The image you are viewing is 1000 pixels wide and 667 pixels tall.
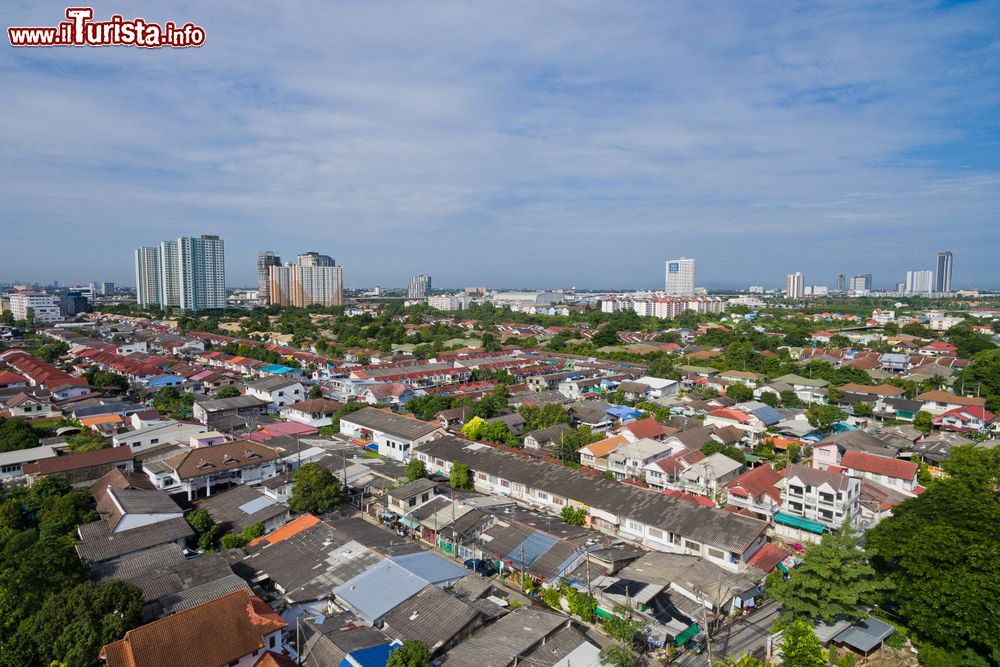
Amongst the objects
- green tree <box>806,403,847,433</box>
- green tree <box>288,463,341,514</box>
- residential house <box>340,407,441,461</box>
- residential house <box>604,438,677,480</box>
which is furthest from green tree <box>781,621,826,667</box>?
green tree <box>806,403,847,433</box>

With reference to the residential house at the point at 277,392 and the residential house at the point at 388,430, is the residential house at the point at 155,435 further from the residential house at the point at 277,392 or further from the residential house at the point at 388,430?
the residential house at the point at 277,392

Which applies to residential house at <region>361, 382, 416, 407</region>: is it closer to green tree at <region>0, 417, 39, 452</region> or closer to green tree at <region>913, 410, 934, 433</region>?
green tree at <region>0, 417, 39, 452</region>

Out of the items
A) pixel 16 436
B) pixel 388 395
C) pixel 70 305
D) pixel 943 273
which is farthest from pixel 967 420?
pixel 943 273

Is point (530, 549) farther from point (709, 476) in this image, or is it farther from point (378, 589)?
point (709, 476)

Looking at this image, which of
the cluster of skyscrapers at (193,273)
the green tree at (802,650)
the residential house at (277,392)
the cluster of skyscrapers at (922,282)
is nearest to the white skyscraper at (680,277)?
the cluster of skyscrapers at (922,282)

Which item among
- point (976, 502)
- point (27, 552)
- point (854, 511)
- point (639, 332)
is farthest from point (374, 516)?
point (639, 332)

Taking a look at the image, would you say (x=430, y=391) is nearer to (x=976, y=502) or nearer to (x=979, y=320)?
(x=976, y=502)
